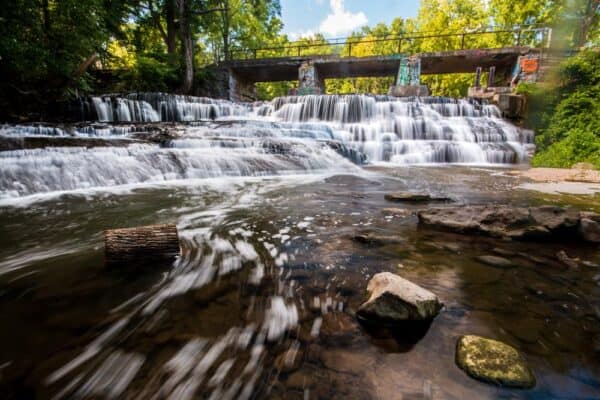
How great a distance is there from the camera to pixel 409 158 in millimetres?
10430

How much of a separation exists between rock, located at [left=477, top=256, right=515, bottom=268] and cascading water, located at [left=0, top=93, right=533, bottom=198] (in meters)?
5.48

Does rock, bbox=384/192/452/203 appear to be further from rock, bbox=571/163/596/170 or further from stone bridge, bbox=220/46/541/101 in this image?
stone bridge, bbox=220/46/541/101

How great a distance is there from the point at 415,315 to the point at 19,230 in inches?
157

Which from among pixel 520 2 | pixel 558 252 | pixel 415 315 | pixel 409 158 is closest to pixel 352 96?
pixel 409 158

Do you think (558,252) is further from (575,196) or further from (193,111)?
(193,111)

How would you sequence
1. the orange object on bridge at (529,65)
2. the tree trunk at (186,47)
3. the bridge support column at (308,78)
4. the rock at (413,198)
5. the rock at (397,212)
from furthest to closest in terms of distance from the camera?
the bridge support column at (308,78), the tree trunk at (186,47), the orange object on bridge at (529,65), the rock at (413,198), the rock at (397,212)

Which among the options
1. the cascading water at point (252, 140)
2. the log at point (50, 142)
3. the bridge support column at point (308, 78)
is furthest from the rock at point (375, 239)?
the bridge support column at point (308, 78)

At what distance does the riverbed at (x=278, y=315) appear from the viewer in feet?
3.59

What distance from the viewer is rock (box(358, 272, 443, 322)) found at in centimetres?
138

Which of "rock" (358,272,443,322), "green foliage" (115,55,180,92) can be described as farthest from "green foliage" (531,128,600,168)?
"green foliage" (115,55,180,92)

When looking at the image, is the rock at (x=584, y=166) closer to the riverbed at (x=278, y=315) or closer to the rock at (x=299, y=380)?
the riverbed at (x=278, y=315)

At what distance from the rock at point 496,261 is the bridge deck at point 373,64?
19901 mm

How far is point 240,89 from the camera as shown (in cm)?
2317

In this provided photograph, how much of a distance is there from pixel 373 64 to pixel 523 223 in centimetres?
2018
